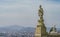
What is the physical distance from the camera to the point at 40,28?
16.2 meters

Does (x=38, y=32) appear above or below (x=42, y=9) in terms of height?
below

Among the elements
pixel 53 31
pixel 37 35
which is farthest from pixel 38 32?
pixel 53 31

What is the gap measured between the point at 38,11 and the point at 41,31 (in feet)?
4.46

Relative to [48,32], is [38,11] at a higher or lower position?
higher

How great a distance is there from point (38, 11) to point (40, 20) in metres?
0.61

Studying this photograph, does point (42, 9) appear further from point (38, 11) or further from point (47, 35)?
point (47, 35)

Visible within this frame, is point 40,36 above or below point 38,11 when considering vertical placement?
below

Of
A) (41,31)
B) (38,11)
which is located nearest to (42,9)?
(38,11)

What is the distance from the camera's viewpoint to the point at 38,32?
1620 cm

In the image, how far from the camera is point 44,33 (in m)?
16.3

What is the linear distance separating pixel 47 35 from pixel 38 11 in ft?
5.45

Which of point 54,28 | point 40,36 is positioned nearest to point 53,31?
point 54,28

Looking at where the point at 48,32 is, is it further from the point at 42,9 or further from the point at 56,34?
the point at 42,9

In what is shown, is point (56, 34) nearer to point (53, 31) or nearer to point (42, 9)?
point (53, 31)
